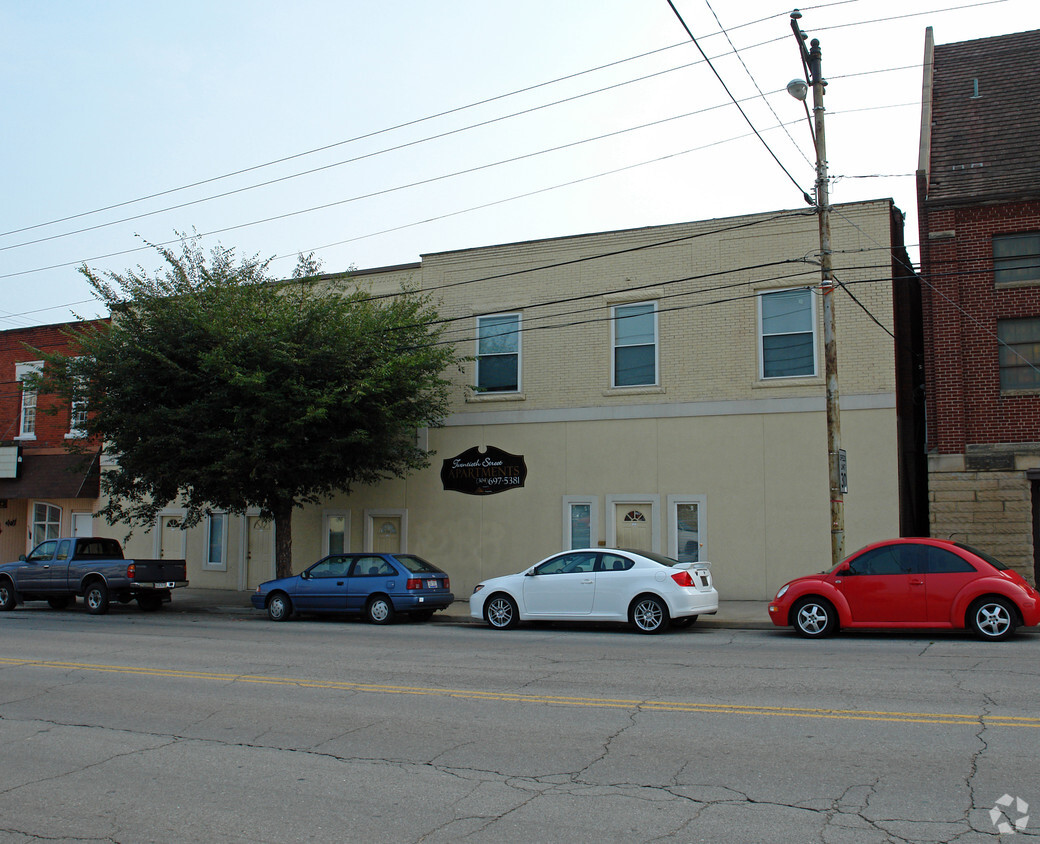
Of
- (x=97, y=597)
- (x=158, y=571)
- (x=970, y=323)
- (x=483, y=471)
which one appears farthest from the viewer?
(x=483, y=471)

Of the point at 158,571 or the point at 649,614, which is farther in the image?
the point at 158,571

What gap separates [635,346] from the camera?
20.4 metres

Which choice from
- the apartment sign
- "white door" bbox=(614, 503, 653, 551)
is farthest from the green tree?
"white door" bbox=(614, 503, 653, 551)

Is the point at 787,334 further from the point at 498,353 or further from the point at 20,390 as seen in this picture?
the point at 20,390

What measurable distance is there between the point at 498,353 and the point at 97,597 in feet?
34.6

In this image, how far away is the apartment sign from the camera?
69.6ft

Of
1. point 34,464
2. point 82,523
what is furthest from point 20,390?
point 82,523

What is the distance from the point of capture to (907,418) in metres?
19.9

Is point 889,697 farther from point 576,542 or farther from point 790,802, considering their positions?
point 576,542

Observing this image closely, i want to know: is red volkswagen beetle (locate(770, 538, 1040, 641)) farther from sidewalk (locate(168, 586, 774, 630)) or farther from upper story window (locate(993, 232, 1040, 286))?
upper story window (locate(993, 232, 1040, 286))

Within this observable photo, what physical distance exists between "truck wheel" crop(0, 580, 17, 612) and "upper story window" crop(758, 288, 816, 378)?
58.8 ft

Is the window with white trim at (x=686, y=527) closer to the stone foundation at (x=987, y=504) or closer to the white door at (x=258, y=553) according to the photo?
the stone foundation at (x=987, y=504)

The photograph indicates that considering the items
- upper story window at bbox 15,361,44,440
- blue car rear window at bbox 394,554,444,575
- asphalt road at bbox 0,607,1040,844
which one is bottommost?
asphalt road at bbox 0,607,1040,844

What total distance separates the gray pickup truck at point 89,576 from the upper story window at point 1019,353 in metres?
17.9
